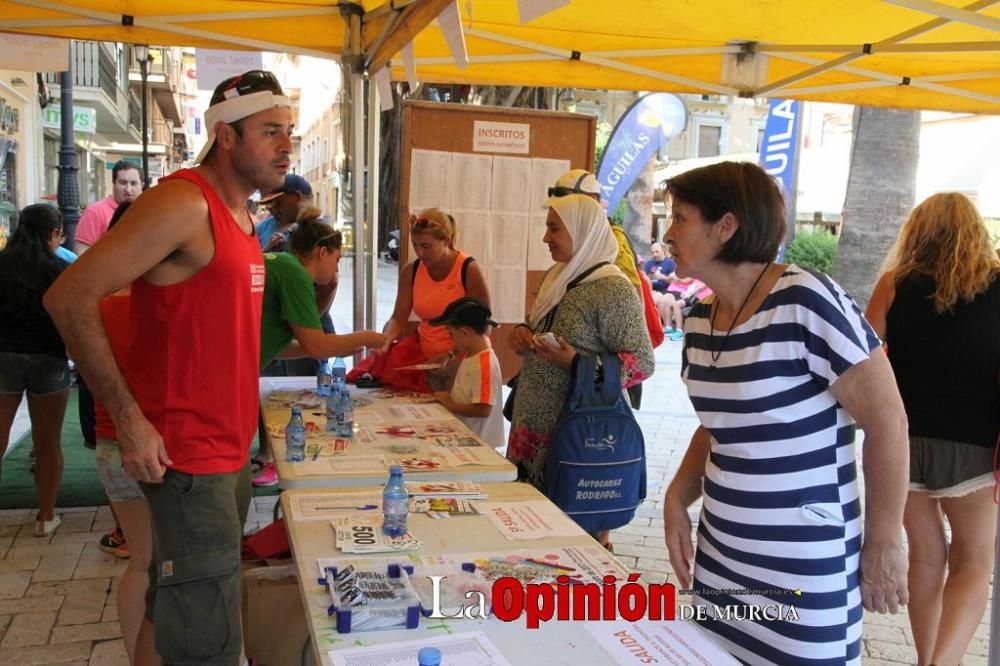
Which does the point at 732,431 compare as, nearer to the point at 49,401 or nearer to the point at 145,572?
the point at 145,572

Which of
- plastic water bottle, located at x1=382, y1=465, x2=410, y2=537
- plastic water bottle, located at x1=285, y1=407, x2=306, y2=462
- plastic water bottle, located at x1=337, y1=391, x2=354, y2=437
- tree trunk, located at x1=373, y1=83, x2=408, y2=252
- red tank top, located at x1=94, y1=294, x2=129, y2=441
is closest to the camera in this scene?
plastic water bottle, located at x1=382, y1=465, x2=410, y2=537

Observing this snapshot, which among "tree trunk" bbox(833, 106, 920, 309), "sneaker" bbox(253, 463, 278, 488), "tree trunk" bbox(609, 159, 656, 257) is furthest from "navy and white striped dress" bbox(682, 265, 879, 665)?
"tree trunk" bbox(609, 159, 656, 257)

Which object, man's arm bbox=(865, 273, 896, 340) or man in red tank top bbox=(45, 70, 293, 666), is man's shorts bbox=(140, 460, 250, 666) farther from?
man's arm bbox=(865, 273, 896, 340)

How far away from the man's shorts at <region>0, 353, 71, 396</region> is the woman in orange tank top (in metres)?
1.70

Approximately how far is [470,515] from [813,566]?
883mm

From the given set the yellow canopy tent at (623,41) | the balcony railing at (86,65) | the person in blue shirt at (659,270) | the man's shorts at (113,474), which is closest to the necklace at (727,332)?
the man's shorts at (113,474)

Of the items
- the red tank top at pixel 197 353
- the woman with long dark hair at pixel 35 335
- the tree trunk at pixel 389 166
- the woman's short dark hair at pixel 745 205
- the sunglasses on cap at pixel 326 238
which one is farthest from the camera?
the tree trunk at pixel 389 166

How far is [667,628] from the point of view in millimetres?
1608

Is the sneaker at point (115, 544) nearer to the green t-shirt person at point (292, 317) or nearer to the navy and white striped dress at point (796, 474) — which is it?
the green t-shirt person at point (292, 317)

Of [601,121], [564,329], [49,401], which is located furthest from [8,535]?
[601,121]

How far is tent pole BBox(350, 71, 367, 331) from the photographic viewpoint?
4.95 m

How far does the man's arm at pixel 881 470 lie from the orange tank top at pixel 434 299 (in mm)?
2591

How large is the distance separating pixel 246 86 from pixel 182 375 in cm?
75

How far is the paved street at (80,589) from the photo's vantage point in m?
3.35
